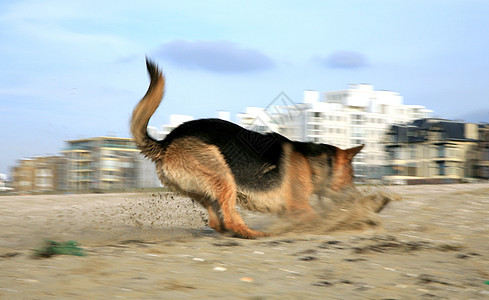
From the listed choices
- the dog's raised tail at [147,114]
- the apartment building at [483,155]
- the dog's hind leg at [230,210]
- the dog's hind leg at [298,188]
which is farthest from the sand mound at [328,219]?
the apartment building at [483,155]

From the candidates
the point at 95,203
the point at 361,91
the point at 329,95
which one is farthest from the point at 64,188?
the point at 361,91

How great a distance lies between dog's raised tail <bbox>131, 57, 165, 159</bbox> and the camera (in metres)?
6.82

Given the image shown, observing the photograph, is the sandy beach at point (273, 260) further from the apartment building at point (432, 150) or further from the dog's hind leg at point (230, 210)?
the apartment building at point (432, 150)

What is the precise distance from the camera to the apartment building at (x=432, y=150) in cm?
3200

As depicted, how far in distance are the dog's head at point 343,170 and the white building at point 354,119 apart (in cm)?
1569

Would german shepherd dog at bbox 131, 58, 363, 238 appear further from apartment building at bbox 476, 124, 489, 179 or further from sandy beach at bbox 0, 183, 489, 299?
apartment building at bbox 476, 124, 489, 179

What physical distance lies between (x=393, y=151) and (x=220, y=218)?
2935 centimetres

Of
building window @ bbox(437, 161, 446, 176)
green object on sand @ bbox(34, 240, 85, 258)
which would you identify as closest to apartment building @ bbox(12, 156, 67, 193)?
green object on sand @ bbox(34, 240, 85, 258)

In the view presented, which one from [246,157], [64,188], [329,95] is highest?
[329,95]

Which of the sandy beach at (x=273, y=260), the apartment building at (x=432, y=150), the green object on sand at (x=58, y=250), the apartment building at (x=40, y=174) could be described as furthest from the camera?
the apartment building at (x=432, y=150)

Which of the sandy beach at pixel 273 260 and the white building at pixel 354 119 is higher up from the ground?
the white building at pixel 354 119

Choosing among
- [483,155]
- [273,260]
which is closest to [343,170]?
[273,260]

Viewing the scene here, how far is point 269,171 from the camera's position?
7160mm

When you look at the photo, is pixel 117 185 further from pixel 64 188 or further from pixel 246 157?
pixel 246 157
